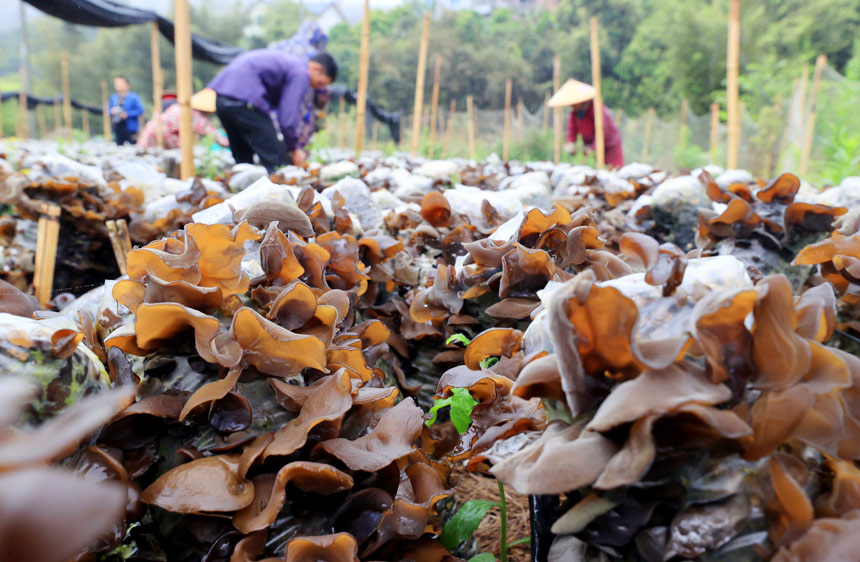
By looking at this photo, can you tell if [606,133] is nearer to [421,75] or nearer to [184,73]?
[421,75]

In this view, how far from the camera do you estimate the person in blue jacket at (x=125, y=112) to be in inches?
468

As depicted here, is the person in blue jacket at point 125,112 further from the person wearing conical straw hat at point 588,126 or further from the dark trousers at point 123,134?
the person wearing conical straw hat at point 588,126

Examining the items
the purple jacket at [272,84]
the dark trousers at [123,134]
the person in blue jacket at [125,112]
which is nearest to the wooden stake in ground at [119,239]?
the purple jacket at [272,84]

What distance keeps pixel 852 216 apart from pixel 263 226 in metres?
1.46

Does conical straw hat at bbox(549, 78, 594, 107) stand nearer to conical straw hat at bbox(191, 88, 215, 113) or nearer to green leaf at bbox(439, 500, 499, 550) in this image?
conical straw hat at bbox(191, 88, 215, 113)

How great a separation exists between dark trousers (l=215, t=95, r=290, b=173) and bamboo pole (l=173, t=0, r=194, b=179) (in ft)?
4.73

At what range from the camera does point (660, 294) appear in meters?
0.70

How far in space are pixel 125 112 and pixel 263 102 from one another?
8.49 m

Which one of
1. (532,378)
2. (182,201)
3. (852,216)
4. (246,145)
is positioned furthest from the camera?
(246,145)

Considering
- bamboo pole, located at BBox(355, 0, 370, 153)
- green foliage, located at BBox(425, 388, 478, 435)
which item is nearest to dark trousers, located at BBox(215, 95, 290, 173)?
bamboo pole, located at BBox(355, 0, 370, 153)

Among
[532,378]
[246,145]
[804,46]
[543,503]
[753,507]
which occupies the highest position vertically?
[804,46]

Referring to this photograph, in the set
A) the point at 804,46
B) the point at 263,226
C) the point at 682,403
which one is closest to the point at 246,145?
the point at 263,226

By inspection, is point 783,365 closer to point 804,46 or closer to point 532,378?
point 532,378

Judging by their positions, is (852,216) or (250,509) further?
(852,216)
